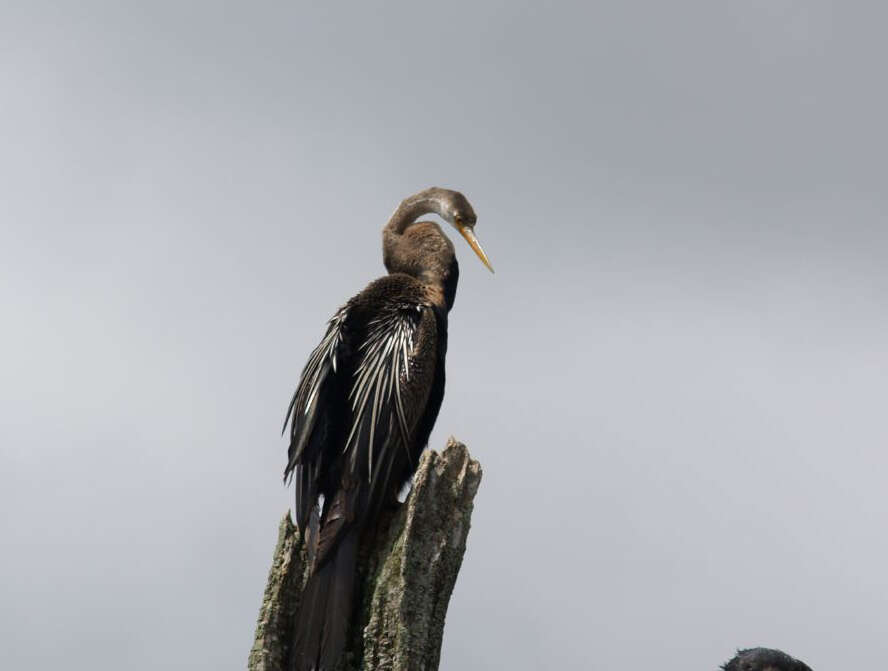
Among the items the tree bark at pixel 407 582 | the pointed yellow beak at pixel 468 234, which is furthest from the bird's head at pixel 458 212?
the tree bark at pixel 407 582

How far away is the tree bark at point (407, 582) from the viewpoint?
838 cm

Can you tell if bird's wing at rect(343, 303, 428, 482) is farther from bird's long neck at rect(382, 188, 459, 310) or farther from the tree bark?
the tree bark

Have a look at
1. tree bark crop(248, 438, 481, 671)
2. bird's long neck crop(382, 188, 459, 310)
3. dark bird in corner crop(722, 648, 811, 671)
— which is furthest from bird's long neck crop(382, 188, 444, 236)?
dark bird in corner crop(722, 648, 811, 671)

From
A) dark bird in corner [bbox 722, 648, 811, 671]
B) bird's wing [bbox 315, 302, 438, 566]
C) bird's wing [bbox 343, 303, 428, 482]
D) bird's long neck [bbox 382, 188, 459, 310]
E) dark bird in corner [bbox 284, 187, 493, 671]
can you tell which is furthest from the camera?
bird's long neck [bbox 382, 188, 459, 310]

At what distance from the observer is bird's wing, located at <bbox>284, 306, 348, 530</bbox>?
32.7ft

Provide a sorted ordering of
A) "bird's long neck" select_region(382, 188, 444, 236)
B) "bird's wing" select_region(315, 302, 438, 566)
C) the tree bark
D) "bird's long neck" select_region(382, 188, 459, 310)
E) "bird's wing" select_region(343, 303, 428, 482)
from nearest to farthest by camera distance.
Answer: the tree bark
"bird's wing" select_region(315, 302, 438, 566)
"bird's wing" select_region(343, 303, 428, 482)
"bird's long neck" select_region(382, 188, 459, 310)
"bird's long neck" select_region(382, 188, 444, 236)

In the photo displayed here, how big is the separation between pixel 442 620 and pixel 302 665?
91 centimetres

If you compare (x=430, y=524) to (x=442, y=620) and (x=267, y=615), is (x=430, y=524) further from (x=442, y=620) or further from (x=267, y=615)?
(x=267, y=615)

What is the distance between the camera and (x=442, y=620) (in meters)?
Result: 8.56

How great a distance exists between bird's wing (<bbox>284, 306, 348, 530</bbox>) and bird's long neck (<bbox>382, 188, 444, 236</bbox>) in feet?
7.09

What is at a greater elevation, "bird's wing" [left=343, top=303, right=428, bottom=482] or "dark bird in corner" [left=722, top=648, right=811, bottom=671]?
"bird's wing" [left=343, top=303, right=428, bottom=482]

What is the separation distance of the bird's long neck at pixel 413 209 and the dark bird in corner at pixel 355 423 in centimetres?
96

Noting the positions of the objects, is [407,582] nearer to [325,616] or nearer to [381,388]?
[325,616]

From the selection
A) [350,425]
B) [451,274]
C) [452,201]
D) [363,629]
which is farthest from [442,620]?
[452,201]
